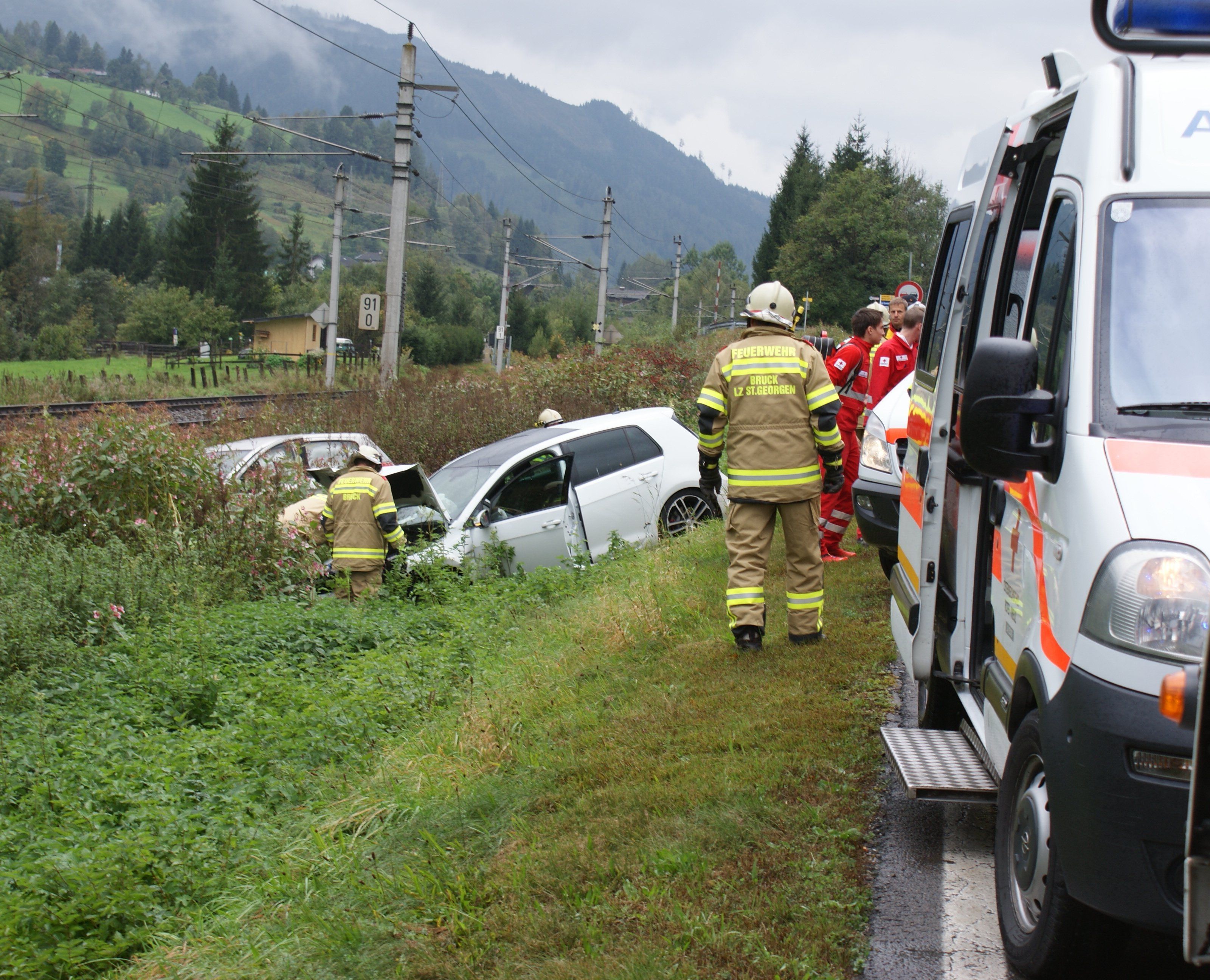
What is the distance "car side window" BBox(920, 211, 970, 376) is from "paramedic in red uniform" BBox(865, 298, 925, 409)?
3.25m

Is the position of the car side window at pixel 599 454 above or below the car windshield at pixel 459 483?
above

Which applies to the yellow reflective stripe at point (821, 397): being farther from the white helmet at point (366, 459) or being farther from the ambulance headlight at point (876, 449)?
the white helmet at point (366, 459)

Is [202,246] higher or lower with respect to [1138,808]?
higher

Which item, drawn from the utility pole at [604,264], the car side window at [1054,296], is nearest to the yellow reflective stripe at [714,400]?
the car side window at [1054,296]

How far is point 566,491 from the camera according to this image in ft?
36.6

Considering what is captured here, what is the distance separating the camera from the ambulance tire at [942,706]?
4.57 metres

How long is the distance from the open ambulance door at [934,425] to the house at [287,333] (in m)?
69.5

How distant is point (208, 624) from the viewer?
8398 millimetres

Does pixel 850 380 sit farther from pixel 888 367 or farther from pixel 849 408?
pixel 888 367

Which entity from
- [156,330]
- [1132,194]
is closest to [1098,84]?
[1132,194]

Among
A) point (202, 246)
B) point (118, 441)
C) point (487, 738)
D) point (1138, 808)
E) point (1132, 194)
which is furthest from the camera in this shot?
point (202, 246)

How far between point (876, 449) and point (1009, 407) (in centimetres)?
427

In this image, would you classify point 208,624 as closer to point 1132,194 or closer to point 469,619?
point 469,619

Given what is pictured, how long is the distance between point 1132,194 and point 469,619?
6.62 metres
